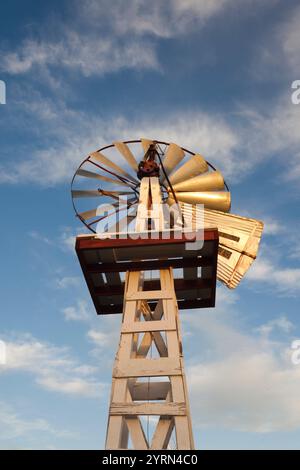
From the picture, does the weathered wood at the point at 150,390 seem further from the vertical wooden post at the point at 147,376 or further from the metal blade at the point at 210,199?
the metal blade at the point at 210,199

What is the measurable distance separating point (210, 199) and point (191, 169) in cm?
138

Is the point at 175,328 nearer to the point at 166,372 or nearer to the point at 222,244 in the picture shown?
the point at 166,372

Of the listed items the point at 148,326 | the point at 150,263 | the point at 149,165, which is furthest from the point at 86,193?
the point at 148,326

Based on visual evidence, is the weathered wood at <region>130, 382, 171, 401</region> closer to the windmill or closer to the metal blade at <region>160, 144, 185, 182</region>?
the windmill

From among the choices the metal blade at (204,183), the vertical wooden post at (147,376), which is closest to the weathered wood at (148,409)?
the vertical wooden post at (147,376)

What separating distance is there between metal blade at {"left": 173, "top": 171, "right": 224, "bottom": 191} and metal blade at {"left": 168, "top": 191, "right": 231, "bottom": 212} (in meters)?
0.19

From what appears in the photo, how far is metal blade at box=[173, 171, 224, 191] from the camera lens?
15.7m

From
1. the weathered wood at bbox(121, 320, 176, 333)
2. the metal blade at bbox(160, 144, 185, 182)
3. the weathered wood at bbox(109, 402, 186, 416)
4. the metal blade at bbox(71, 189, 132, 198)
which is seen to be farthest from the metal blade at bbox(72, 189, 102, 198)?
the weathered wood at bbox(109, 402, 186, 416)

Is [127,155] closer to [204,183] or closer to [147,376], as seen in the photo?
[204,183]

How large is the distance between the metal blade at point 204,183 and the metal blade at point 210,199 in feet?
0.64
